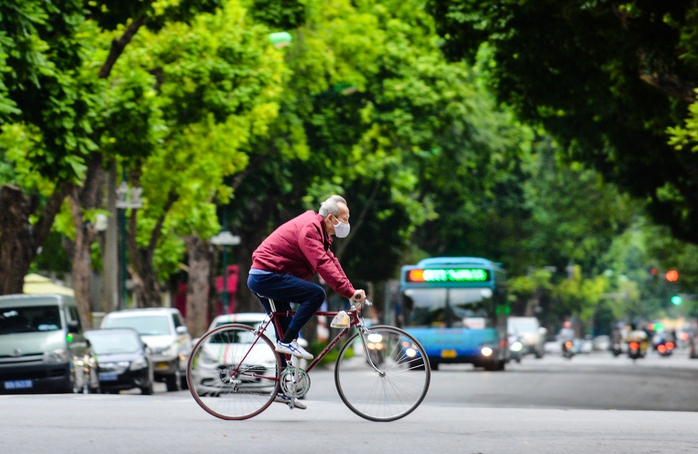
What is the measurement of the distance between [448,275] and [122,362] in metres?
12.2

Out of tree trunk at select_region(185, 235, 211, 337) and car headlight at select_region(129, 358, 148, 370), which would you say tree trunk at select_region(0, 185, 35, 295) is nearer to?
car headlight at select_region(129, 358, 148, 370)

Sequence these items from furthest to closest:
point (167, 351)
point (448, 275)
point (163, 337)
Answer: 1. point (448, 275)
2. point (163, 337)
3. point (167, 351)

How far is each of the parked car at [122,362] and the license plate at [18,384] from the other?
399 centimetres

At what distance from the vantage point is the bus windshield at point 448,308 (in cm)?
3419

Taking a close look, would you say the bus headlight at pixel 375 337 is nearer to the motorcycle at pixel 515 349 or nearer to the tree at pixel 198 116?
the tree at pixel 198 116

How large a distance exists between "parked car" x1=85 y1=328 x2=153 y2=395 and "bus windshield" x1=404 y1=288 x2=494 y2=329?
35.2ft

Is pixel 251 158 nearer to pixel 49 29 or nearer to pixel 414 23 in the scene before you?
pixel 414 23

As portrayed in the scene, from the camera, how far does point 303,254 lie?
387 inches

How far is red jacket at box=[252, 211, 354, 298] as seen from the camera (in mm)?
9609

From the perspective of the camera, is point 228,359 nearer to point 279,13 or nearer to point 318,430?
point 318,430

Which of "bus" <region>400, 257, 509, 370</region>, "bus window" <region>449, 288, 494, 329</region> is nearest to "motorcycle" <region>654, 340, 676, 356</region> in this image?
"bus" <region>400, 257, 509, 370</region>

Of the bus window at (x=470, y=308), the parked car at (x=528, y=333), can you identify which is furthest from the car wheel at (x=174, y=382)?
the parked car at (x=528, y=333)

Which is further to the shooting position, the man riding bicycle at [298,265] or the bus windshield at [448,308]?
the bus windshield at [448,308]

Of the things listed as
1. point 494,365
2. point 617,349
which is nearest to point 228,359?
point 494,365
